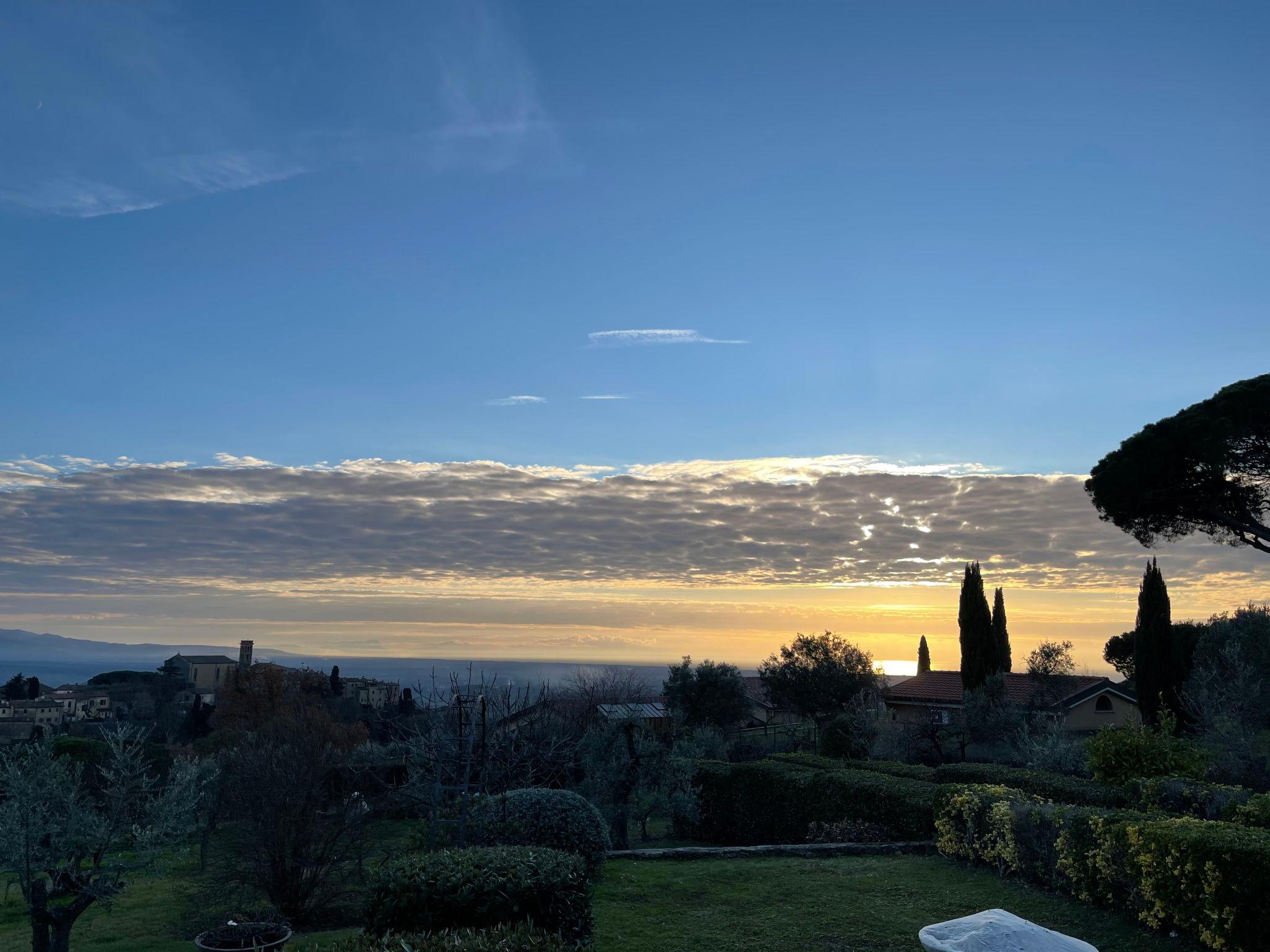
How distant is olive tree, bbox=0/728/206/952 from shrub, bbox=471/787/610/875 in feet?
15.1

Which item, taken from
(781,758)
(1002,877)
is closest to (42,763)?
(1002,877)

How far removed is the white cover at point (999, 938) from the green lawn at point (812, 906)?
3.11m

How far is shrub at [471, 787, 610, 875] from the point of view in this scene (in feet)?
39.6

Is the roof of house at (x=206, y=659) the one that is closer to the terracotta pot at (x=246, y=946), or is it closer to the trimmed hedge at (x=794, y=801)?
the trimmed hedge at (x=794, y=801)

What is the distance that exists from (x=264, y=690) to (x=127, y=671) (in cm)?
4848

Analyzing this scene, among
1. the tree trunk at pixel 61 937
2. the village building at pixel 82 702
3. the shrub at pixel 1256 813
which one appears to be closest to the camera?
the shrub at pixel 1256 813

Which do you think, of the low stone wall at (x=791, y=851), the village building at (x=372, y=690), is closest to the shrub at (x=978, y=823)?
the low stone wall at (x=791, y=851)

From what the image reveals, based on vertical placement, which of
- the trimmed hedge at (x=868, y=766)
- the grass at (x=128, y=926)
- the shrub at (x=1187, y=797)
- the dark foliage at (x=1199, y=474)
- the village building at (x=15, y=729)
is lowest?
the grass at (x=128, y=926)

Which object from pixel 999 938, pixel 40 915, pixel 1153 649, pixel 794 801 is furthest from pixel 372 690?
pixel 999 938

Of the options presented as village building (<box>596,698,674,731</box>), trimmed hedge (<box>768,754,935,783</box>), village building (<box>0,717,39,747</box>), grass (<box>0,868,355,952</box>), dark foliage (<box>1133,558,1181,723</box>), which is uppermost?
dark foliage (<box>1133,558,1181,723</box>)

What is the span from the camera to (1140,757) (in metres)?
16.5

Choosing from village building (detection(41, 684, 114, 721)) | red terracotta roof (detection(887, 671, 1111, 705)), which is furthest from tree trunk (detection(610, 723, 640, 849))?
village building (detection(41, 684, 114, 721))

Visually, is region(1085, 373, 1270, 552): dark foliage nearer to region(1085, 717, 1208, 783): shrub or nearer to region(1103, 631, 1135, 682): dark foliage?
region(1085, 717, 1208, 783): shrub

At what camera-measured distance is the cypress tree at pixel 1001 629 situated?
46.2 metres
